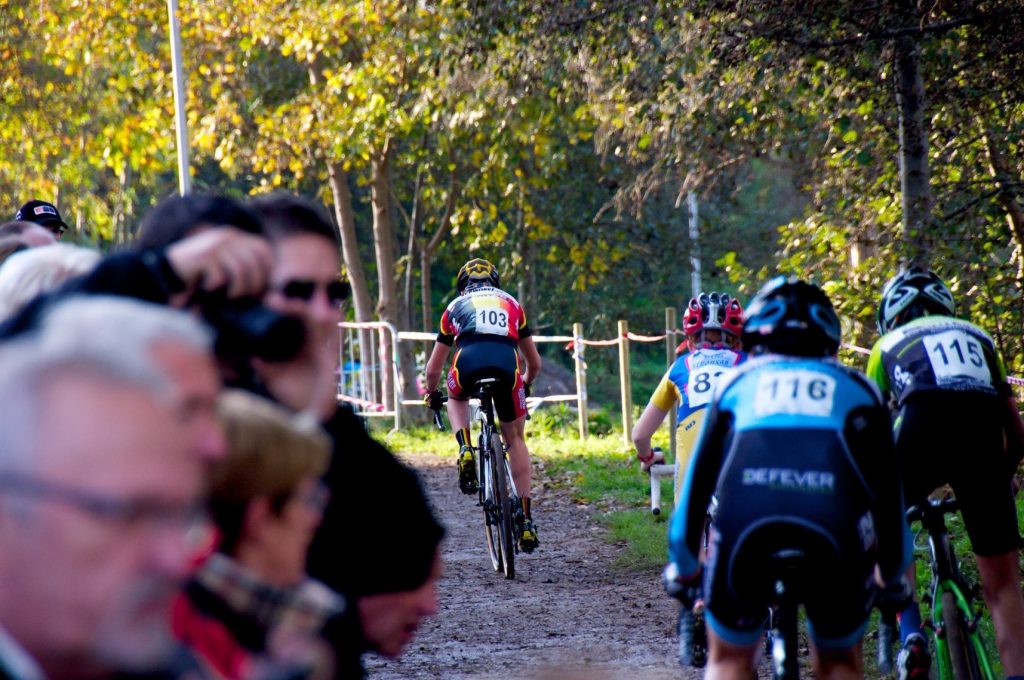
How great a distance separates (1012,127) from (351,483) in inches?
342

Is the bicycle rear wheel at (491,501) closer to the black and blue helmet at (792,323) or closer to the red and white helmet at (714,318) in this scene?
the red and white helmet at (714,318)

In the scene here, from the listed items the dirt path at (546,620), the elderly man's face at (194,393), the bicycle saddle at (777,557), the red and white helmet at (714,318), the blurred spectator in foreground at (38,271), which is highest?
the blurred spectator in foreground at (38,271)

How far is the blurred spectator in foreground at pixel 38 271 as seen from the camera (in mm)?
2795

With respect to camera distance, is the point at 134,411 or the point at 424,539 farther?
the point at 424,539

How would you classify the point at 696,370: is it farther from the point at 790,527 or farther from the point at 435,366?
the point at 435,366

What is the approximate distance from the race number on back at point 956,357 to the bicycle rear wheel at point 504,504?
4.73m

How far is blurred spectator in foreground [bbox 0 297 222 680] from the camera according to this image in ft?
4.29

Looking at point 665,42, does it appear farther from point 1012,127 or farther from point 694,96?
point 1012,127

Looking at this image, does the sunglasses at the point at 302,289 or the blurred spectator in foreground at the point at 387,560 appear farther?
the blurred spectator in foreground at the point at 387,560

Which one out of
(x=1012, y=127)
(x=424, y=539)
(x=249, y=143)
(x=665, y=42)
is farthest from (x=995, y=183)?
(x=249, y=143)

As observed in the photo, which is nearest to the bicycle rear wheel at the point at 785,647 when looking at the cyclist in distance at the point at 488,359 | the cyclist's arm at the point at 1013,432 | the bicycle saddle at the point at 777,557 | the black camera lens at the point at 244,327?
the bicycle saddle at the point at 777,557

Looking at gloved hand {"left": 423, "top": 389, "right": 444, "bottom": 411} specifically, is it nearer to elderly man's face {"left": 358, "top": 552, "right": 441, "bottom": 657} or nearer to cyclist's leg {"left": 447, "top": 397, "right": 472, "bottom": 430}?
cyclist's leg {"left": 447, "top": 397, "right": 472, "bottom": 430}

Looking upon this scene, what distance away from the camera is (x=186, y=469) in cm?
→ 141

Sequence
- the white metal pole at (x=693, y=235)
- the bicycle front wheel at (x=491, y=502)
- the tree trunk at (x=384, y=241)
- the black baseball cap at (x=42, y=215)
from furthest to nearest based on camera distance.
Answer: the white metal pole at (x=693, y=235) → the tree trunk at (x=384, y=241) → the bicycle front wheel at (x=491, y=502) → the black baseball cap at (x=42, y=215)
